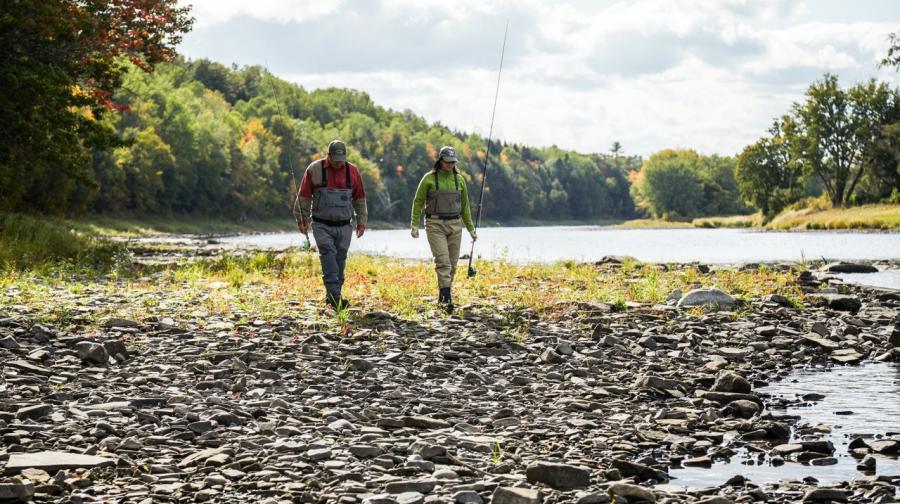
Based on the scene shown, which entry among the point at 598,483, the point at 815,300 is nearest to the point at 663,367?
the point at 598,483

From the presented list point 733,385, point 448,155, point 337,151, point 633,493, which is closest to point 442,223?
point 448,155

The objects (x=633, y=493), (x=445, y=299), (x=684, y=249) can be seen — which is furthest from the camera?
(x=684, y=249)

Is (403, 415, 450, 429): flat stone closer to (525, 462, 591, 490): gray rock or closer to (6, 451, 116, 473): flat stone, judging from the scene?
(525, 462, 591, 490): gray rock

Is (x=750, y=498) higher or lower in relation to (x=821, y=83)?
lower

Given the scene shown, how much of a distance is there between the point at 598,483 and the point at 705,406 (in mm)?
2979

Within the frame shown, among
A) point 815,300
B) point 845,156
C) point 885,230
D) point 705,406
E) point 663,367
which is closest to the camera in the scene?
point 705,406

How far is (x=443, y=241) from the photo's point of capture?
15.0 metres

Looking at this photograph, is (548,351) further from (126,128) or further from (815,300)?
(126,128)

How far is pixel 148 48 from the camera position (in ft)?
89.5

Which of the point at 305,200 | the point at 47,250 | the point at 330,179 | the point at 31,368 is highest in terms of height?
the point at 330,179

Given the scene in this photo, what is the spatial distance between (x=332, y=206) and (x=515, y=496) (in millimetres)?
9047

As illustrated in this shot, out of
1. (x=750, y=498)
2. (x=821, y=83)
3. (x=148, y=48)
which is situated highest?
(x=821, y=83)

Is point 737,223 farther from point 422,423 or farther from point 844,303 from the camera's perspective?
point 422,423

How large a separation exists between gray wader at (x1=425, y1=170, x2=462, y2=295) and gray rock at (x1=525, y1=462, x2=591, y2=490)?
8.79 metres
